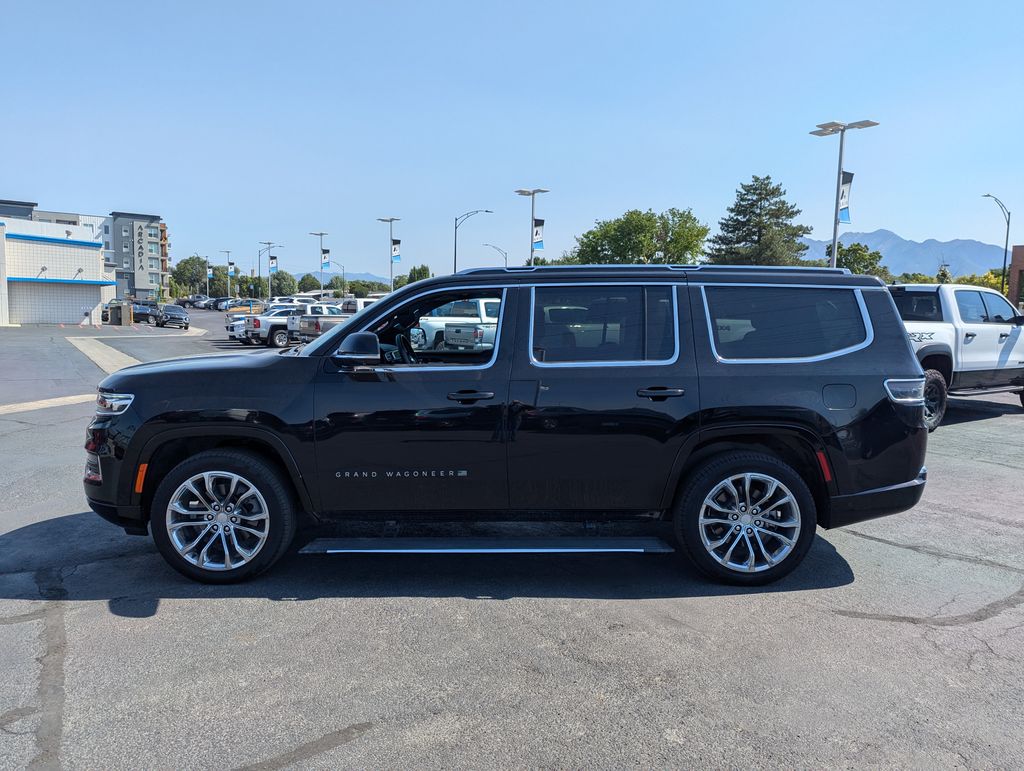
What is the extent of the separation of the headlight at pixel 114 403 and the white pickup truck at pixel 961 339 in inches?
380

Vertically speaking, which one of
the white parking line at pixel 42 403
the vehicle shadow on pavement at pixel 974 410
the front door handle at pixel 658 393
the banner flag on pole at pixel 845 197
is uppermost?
the banner flag on pole at pixel 845 197

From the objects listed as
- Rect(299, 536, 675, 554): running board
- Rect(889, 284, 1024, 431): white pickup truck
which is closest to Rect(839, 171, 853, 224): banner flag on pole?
Rect(889, 284, 1024, 431): white pickup truck

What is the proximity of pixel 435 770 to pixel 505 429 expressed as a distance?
6.90 feet

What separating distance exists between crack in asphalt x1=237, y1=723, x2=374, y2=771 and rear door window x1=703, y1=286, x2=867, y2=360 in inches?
117

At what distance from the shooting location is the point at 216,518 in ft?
15.3

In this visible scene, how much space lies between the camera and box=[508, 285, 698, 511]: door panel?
15.1 feet

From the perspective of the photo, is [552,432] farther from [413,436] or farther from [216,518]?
[216,518]

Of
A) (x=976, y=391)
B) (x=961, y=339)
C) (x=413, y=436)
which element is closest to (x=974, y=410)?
(x=976, y=391)

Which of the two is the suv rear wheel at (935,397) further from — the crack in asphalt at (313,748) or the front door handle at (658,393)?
the crack in asphalt at (313,748)

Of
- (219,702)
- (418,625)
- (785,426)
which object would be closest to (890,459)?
(785,426)

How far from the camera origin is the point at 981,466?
27.3ft

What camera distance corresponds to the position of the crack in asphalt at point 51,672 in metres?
3.00

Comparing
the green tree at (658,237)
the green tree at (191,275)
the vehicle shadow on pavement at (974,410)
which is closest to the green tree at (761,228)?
the green tree at (658,237)

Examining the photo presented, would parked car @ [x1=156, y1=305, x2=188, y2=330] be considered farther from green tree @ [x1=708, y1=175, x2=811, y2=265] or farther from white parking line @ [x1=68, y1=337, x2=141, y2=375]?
green tree @ [x1=708, y1=175, x2=811, y2=265]
